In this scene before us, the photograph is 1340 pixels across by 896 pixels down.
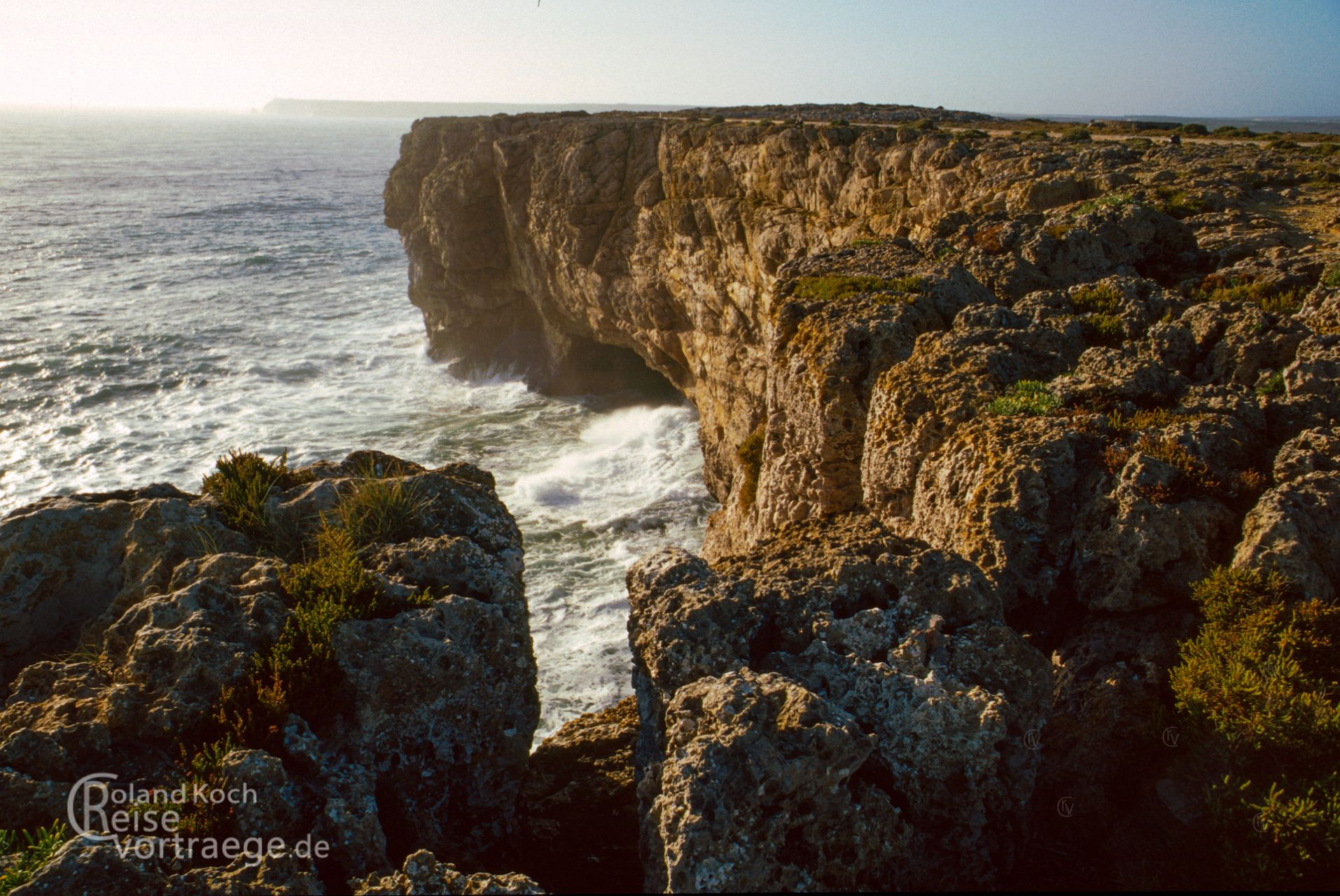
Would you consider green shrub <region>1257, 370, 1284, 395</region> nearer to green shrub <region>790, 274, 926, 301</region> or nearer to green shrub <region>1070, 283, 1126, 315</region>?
green shrub <region>1070, 283, 1126, 315</region>

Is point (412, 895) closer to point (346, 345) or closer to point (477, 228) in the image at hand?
point (477, 228)

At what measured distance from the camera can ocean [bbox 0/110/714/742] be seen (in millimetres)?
25016

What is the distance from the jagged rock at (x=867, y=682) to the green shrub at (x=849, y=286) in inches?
261

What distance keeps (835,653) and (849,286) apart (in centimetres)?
872

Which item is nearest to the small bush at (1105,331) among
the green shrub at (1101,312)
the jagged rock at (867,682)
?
the green shrub at (1101,312)

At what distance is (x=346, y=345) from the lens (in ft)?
152

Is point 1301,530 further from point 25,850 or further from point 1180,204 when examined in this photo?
point 1180,204

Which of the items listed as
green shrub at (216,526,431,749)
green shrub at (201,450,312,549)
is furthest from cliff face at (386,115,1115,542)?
green shrub at (216,526,431,749)

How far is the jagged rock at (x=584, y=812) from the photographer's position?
20.4 feet

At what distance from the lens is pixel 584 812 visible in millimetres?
7117

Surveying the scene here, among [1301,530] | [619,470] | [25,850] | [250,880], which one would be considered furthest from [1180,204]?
[619,470]

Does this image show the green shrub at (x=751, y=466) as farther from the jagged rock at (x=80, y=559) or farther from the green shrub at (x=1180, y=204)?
the jagged rock at (x=80, y=559)

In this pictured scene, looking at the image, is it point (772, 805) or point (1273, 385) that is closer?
point (772, 805)

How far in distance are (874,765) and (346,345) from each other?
46.5 meters
